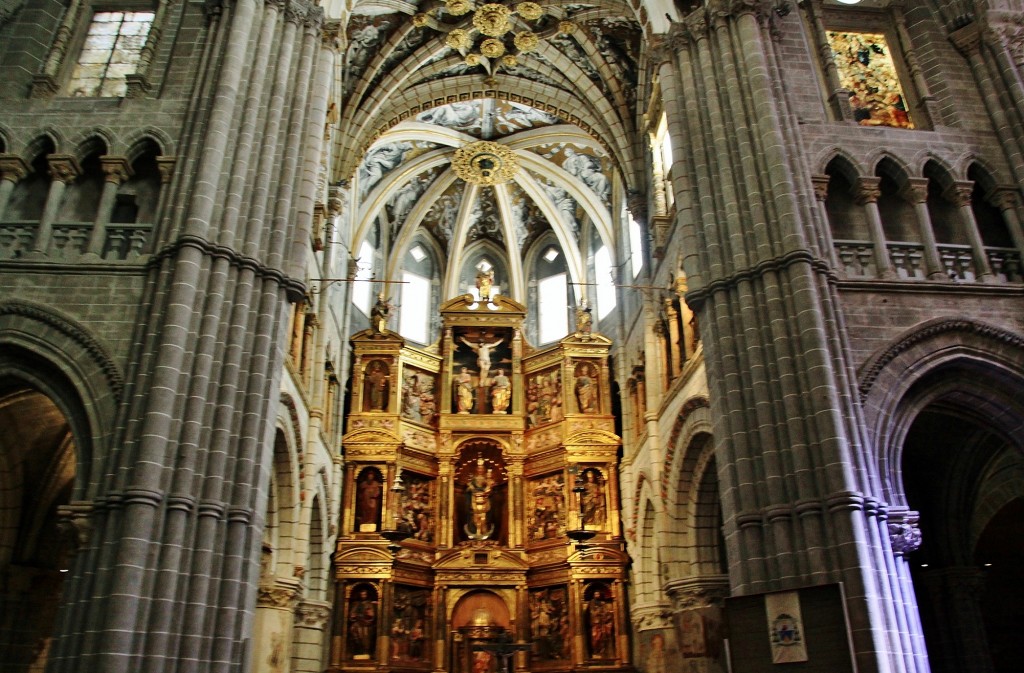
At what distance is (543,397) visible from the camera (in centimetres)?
2661

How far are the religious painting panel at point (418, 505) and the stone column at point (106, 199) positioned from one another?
12.0m

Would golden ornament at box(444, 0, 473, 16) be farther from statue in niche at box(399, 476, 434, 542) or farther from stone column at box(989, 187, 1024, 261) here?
stone column at box(989, 187, 1024, 261)

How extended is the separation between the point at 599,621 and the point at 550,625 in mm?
1354

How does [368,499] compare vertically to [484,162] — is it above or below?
below

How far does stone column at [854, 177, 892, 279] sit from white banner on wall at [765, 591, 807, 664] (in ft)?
21.9

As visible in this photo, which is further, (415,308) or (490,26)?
(415,308)

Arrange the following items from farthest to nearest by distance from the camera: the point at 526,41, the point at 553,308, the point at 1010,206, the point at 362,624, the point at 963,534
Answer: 1. the point at 553,308
2. the point at 526,41
3. the point at 362,624
4. the point at 963,534
5. the point at 1010,206

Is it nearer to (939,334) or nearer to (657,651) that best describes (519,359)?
(657,651)

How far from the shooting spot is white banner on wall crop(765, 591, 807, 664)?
10234 mm

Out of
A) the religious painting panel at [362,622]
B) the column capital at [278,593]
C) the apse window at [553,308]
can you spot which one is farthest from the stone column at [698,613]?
the apse window at [553,308]

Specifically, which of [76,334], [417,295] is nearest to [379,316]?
[417,295]

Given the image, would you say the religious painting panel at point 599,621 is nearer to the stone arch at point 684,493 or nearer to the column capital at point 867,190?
the stone arch at point 684,493

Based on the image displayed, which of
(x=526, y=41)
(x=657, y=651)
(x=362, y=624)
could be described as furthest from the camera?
(x=526, y=41)

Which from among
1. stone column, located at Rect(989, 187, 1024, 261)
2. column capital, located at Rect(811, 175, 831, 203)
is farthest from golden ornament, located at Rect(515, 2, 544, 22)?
stone column, located at Rect(989, 187, 1024, 261)
